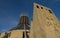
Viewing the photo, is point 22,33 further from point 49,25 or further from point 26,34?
point 49,25

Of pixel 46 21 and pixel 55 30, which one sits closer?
pixel 55 30

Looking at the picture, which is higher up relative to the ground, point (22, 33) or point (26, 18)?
point (26, 18)

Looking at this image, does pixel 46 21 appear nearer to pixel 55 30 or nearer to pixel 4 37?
pixel 55 30

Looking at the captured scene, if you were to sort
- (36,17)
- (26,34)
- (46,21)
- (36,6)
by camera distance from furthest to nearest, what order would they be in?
(26,34) → (36,6) → (36,17) → (46,21)

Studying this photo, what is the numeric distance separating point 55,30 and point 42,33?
0.55 m

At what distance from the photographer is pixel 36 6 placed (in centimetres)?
699

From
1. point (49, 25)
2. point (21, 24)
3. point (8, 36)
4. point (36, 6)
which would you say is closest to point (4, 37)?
point (8, 36)

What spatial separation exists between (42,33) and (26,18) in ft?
71.6

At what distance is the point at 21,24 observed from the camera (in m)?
26.9

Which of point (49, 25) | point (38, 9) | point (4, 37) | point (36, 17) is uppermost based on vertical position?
point (38, 9)

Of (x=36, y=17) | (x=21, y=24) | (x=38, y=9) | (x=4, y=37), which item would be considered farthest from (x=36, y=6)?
(x=21, y=24)

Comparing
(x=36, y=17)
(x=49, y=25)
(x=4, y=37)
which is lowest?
(x=4, y=37)

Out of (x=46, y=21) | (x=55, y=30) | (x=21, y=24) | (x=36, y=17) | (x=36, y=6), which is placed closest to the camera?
(x=55, y=30)

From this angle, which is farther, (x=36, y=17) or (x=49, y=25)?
(x=36, y=17)
